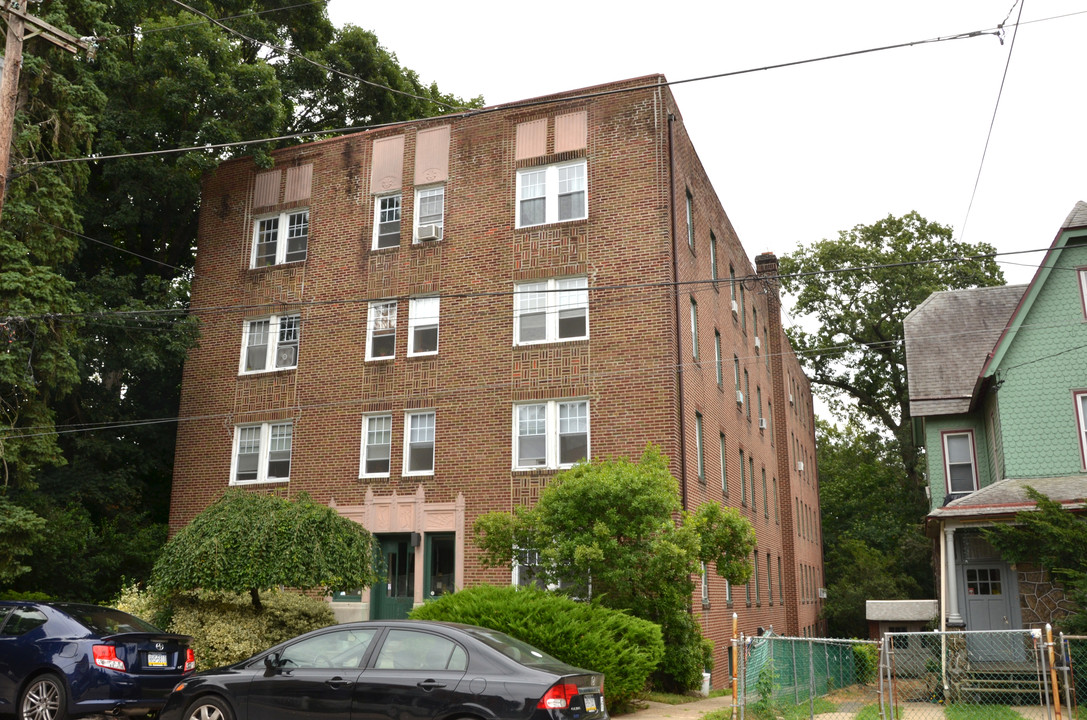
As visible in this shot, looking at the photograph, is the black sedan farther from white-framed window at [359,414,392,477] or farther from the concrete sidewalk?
white-framed window at [359,414,392,477]

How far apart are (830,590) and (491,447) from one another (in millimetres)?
28644

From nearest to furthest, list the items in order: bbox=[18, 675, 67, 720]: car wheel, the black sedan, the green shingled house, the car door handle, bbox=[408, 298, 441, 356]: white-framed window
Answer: the black sedan < the car door handle < bbox=[18, 675, 67, 720]: car wheel < the green shingled house < bbox=[408, 298, 441, 356]: white-framed window

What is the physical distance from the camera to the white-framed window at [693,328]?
76.0ft

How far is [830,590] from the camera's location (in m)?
44.4

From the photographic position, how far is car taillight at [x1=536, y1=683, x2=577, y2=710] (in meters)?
8.90

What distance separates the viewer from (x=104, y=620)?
12617mm

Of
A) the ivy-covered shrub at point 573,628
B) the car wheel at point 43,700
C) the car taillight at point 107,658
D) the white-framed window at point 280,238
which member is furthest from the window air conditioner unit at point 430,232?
the car wheel at point 43,700

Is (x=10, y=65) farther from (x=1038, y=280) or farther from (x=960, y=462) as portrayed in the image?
(x=960, y=462)

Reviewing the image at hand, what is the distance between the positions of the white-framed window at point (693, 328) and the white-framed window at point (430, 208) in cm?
680

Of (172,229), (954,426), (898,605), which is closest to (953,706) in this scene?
(954,426)

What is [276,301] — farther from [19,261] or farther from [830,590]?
[830,590]

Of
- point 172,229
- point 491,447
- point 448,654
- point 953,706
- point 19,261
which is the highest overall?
point 172,229

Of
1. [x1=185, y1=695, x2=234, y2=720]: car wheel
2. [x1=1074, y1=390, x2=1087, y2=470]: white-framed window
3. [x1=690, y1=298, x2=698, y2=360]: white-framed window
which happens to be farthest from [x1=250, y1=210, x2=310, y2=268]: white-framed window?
[x1=1074, y1=390, x2=1087, y2=470]: white-framed window

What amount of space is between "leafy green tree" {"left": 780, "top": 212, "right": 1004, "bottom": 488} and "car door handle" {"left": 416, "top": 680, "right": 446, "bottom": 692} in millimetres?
40667
